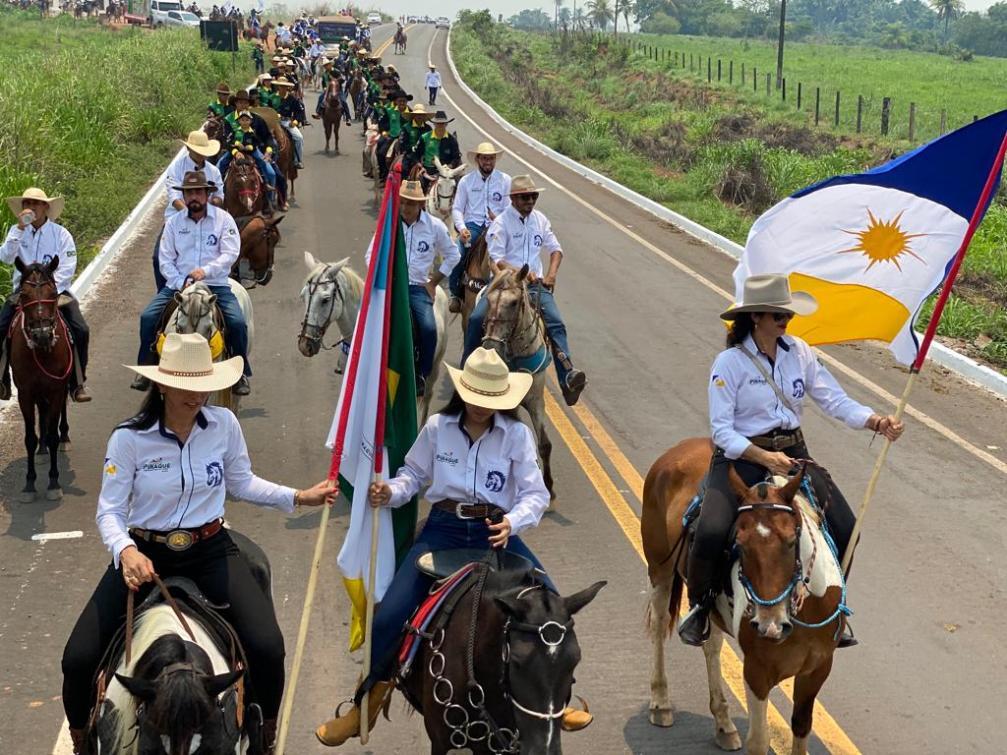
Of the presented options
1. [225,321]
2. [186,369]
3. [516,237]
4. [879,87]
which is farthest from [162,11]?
[186,369]

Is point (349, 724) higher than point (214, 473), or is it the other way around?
point (214, 473)

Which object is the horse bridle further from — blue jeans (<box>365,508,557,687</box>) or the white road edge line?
the white road edge line

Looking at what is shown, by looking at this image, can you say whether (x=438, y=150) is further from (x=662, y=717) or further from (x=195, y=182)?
(x=662, y=717)

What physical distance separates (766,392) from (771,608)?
1.44 meters

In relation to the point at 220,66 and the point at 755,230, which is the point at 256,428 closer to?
the point at 755,230

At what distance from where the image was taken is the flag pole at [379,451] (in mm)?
6336

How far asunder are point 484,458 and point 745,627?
1659 millimetres

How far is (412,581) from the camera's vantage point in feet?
21.1

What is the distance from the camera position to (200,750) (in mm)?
5012

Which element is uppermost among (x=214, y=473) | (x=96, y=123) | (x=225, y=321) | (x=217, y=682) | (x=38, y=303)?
(x=214, y=473)

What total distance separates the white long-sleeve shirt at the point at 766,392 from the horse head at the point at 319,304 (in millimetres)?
5645

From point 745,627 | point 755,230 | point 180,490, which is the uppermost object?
point 755,230

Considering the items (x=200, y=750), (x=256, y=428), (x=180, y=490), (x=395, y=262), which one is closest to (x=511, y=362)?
(x=256, y=428)

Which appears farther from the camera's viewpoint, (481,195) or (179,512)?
(481,195)
